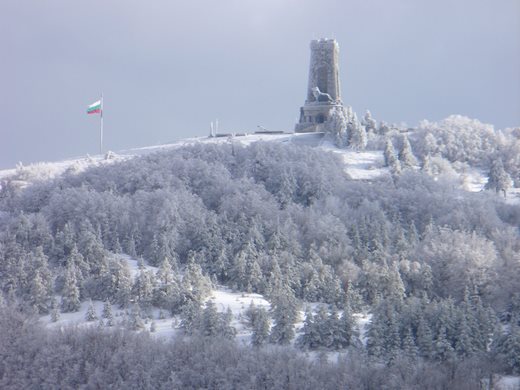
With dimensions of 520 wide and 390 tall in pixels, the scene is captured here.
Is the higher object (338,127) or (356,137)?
(338,127)

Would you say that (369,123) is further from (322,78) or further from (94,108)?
(94,108)

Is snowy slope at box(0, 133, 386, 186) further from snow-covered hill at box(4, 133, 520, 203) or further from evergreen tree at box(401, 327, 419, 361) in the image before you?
evergreen tree at box(401, 327, 419, 361)

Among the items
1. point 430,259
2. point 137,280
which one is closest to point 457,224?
point 430,259

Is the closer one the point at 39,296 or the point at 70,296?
the point at 39,296

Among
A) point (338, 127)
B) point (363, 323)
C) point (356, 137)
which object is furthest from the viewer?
point (338, 127)

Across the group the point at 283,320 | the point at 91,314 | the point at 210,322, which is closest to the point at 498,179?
the point at 283,320

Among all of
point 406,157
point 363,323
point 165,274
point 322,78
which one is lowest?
point 363,323

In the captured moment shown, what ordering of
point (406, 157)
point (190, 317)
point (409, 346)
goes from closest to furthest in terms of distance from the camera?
point (409, 346), point (190, 317), point (406, 157)
